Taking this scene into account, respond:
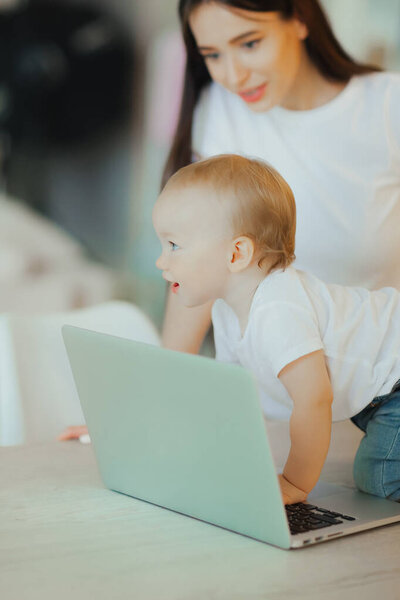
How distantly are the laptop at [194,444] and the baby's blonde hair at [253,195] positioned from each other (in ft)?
0.87

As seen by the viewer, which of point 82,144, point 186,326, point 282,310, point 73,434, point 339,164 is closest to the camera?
point 282,310

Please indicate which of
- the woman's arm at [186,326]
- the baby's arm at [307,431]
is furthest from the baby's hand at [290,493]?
the woman's arm at [186,326]

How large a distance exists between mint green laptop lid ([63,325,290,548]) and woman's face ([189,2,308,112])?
0.98 meters

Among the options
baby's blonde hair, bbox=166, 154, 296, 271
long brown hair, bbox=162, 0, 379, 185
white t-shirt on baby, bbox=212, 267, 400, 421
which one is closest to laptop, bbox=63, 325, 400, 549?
white t-shirt on baby, bbox=212, 267, 400, 421

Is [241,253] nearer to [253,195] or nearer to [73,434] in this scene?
[253,195]

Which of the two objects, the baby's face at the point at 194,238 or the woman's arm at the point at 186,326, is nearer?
the baby's face at the point at 194,238

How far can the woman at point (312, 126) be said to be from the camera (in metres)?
1.79

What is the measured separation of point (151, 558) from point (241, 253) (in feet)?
1.44

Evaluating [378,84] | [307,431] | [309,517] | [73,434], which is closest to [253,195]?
[307,431]

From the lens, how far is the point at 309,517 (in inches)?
36.2

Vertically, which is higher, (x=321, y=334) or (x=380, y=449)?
(x=321, y=334)

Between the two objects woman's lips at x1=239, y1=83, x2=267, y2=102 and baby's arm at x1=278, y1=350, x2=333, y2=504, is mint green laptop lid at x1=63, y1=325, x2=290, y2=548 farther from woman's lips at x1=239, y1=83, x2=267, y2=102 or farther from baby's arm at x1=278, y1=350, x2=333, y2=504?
woman's lips at x1=239, y1=83, x2=267, y2=102

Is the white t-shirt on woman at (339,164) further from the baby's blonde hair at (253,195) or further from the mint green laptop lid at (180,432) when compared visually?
the mint green laptop lid at (180,432)

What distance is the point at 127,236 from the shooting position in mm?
2688
